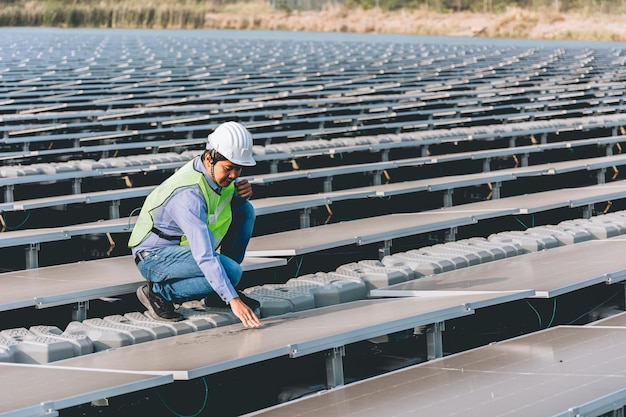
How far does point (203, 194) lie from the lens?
5141 millimetres

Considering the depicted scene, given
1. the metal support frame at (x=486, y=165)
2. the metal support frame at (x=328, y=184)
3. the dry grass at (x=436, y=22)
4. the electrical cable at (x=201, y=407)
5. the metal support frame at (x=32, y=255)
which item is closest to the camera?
the electrical cable at (x=201, y=407)

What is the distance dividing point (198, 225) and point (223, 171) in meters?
0.28

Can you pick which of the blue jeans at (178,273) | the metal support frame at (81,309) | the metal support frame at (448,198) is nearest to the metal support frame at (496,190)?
the metal support frame at (448,198)

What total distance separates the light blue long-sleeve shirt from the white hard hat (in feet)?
0.61

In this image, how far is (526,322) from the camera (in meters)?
6.99

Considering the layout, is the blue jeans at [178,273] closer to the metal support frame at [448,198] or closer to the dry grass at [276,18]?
the metal support frame at [448,198]

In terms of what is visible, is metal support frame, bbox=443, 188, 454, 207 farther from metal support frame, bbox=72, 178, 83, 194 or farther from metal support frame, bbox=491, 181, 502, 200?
metal support frame, bbox=72, 178, 83, 194

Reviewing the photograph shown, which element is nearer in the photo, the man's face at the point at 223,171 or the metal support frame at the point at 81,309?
the man's face at the point at 223,171

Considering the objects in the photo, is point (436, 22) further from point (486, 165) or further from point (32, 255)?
point (32, 255)

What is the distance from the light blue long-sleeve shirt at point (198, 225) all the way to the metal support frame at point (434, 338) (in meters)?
1.07

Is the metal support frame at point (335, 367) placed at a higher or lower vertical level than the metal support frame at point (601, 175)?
higher

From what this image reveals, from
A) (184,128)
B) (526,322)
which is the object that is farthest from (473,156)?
(526,322)

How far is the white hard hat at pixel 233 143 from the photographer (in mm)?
5008

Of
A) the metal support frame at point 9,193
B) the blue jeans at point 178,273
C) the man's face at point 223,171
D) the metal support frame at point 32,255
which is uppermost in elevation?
the man's face at point 223,171
